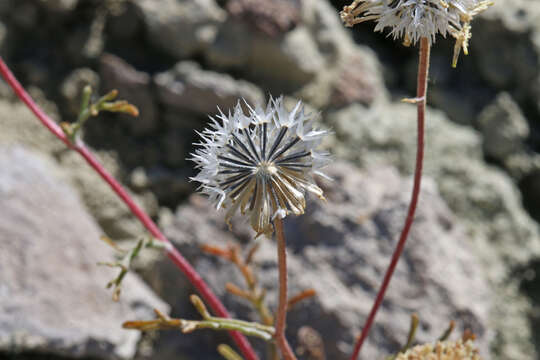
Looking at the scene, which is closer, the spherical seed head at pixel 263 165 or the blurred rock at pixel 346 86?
the spherical seed head at pixel 263 165

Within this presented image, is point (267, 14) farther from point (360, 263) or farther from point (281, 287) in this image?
point (281, 287)

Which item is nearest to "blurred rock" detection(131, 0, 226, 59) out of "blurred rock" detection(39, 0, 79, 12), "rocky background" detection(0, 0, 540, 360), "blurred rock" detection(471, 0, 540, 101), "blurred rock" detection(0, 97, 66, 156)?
"rocky background" detection(0, 0, 540, 360)

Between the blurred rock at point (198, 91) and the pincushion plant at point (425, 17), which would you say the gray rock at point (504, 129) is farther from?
the pincushion plant at point (425, 17)

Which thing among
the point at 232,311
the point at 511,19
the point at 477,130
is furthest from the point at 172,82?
the point at 511,19

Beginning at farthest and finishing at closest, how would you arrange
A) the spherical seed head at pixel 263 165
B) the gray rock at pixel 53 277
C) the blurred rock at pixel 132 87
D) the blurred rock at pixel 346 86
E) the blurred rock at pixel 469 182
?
the blurred rock at pixel 346 86 < the blurred rock at pixel 132 87 < the blurred rock at pixel 469 182 < the gray rock at pixel 53 277 < the spherical seed head at pixel 263 165

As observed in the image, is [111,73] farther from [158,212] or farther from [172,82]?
[158,212]

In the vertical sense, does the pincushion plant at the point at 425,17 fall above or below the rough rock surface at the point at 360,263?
above

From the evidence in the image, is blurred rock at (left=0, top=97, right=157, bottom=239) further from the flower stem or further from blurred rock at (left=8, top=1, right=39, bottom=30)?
the flower stem

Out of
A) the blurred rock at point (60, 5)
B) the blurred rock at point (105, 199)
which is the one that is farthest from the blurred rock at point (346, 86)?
the blurred rock at point (60, 5)
